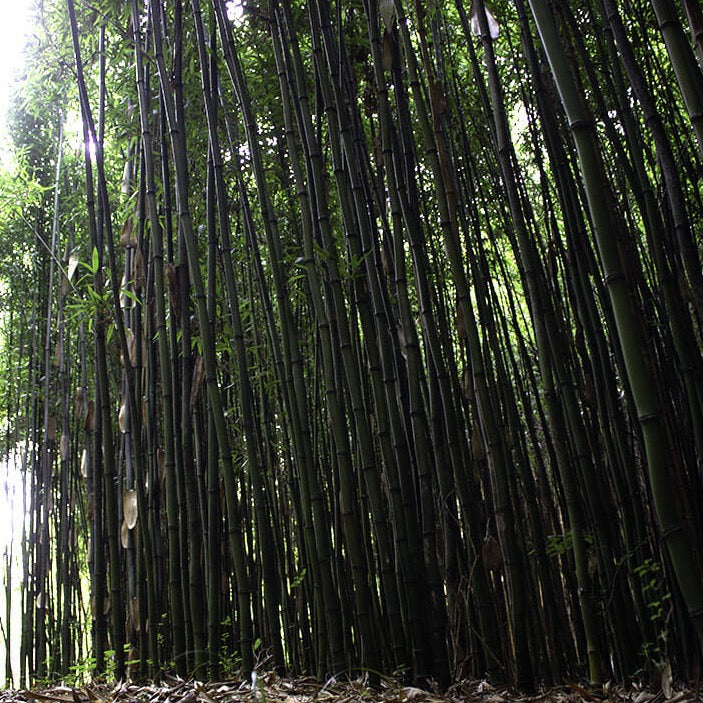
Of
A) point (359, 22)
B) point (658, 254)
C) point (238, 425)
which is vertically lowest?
point (658, 254)

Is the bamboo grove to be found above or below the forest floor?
above

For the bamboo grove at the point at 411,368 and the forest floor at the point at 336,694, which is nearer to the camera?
the forest floor at the point at 336,694

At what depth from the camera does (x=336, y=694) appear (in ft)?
4.55

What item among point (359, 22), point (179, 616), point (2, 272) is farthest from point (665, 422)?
point (2, 272)

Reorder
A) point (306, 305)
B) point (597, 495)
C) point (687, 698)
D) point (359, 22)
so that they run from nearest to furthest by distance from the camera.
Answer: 1. point (687, 698)
2. point (597, 495)
3. point (359, 22)
4. point (306, 305)

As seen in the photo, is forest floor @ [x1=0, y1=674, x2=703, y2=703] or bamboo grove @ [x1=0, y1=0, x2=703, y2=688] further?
bamboo grove @ [x1=0, y1=0, x2=703, y2=688]

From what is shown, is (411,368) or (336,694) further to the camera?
(411,368)

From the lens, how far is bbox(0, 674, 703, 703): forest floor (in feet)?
4.07

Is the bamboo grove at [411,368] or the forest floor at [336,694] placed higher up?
the bamboo grove at [411,368]

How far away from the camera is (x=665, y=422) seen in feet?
4.87

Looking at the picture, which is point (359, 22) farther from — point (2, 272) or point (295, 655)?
point (2, 272)

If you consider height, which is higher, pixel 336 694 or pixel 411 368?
pixel 411 368

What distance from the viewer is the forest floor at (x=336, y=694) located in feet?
4.07

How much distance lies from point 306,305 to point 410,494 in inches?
71.8
